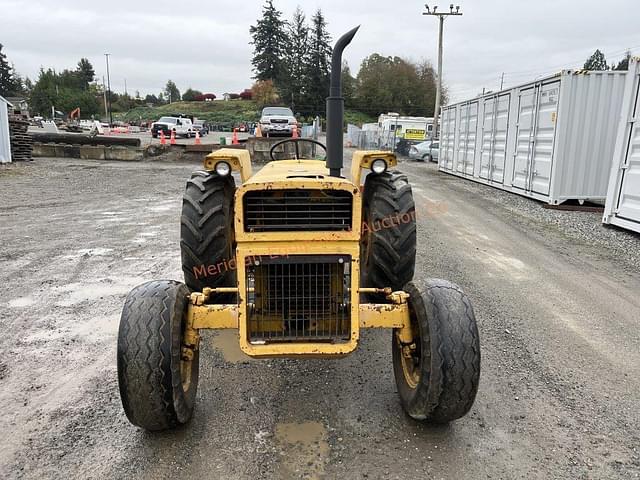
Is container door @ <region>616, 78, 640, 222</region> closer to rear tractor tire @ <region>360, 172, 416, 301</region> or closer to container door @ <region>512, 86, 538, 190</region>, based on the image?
container door @ <region>512, 86, 538, 190</region>

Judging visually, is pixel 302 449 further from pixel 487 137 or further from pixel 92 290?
pixel 487 137

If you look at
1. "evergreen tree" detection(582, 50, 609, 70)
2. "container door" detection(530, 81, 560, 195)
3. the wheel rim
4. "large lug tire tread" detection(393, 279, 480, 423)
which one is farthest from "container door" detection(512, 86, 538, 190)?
"evergreen tree" detection(582, 50, 609, 70)

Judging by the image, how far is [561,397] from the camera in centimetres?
330

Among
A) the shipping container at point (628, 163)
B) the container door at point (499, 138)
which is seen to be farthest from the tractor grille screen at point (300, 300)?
the container door at point (499, 138)

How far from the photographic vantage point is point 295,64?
66312mm

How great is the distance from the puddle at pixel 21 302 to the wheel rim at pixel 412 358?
3.70 meters

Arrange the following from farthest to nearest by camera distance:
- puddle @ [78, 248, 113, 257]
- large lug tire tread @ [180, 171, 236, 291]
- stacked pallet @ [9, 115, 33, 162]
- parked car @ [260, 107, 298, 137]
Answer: parked car @ [260, 107, 298, 137], stacked pallet @ [9, 115, 33, 162], puddle @ [78, 248, 113, 257], large lug tire tread @ [180, 171, 236, 291]

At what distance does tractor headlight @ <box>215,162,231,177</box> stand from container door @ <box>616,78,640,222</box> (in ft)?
23.0

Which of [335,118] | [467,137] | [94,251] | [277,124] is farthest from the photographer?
[277,124]

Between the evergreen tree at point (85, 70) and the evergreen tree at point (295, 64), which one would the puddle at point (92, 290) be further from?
the evergreen tree at point (85, 70)

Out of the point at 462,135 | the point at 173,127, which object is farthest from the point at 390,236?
the point at 173,127

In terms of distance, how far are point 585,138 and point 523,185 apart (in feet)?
6.41

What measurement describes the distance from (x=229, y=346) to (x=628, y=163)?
7.32 metres

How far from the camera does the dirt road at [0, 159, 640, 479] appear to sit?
265 cm
